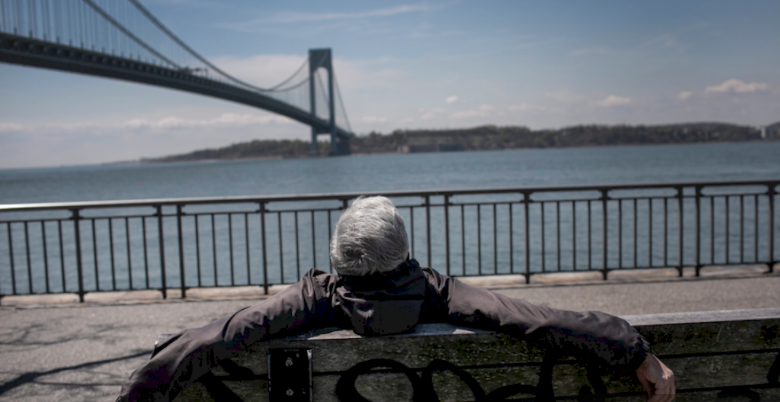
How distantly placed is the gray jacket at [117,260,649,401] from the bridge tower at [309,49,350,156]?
50.0 m

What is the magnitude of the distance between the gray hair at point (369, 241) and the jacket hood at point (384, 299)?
0.02 meters

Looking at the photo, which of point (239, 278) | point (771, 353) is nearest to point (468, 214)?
point (239, 278)

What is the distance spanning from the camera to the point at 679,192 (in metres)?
5.12

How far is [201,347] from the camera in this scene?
122 cm

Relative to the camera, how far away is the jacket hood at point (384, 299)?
1.29 m

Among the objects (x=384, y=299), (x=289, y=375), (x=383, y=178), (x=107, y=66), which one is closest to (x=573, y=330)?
(x=384, y=299)

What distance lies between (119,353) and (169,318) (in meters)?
0.79

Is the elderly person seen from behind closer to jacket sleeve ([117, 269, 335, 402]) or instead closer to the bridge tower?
jacket sleeve ([117, 269, 335, 402])

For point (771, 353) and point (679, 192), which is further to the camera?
point (679, 192)

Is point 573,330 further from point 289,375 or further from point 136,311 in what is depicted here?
point 136,311

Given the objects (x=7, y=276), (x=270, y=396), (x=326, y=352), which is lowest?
(x=7, y=276)

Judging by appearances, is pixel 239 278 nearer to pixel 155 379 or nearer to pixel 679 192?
pixel 679 192

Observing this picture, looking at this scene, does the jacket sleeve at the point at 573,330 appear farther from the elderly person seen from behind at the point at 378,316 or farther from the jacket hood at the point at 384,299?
the jacket hood at the point at 384,299

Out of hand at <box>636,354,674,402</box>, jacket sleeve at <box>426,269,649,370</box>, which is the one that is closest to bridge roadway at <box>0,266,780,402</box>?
jacket sleeve at <box>426,269,649,370</box>
